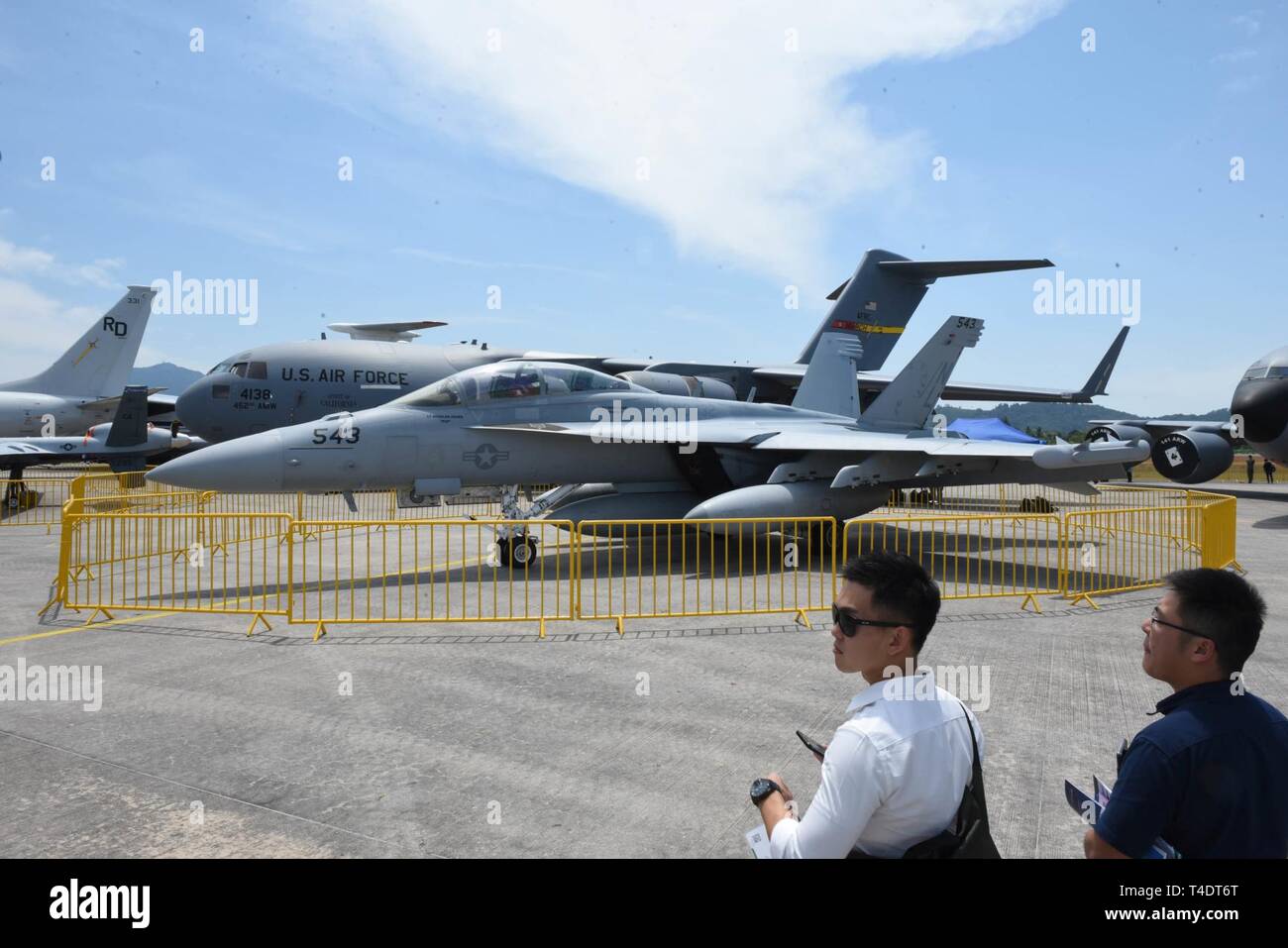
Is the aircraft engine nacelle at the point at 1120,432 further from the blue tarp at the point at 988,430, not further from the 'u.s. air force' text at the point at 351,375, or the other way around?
the 'u.s. air force' text at the point at 351,375

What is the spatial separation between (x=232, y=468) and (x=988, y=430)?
79.7 feet

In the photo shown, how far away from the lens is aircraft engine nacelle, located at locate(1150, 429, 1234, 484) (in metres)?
20.7

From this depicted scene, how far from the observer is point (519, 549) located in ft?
35.5

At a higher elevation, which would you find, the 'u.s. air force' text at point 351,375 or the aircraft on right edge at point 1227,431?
the 'u.s. air force' text at point 351,375

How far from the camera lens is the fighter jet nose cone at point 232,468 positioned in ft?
29.4

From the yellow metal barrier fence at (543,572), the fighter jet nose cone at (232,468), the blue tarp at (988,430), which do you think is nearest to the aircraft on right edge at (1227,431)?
the blue tarp at (988,430)

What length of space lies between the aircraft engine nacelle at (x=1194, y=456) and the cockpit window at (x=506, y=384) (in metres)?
16.5

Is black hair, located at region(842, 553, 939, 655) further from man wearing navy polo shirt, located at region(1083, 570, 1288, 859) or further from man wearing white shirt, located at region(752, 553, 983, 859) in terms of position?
man wearing navy polo shirt, located at region(1083, 570, 1288, 859)

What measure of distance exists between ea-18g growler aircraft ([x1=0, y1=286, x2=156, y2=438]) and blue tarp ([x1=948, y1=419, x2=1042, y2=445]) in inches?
1152

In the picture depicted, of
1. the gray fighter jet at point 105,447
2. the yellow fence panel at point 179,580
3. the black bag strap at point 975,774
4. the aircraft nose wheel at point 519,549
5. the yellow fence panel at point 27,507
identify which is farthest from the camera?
the gray fighter jet at point 105,447

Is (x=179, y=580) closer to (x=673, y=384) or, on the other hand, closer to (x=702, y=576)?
(x=702, y=576)

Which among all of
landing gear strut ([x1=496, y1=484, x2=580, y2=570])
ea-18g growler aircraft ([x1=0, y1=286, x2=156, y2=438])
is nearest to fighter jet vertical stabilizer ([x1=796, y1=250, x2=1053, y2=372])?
landing gear strut ([x1=496, y1=484, x2=580, y2=570])
